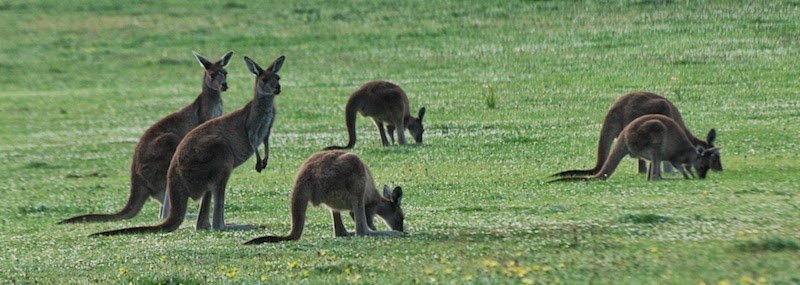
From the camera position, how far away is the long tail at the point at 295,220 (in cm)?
1117

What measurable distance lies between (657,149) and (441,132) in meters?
7.89

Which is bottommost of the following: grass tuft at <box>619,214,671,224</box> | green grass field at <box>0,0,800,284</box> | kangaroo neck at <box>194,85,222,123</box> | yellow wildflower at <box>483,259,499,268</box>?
green grass field at <box>0,0,800,284</box>

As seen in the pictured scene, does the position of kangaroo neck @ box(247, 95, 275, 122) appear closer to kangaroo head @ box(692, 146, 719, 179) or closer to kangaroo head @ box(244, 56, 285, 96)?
kangaroo head @ box(244, 56, 285, 96)

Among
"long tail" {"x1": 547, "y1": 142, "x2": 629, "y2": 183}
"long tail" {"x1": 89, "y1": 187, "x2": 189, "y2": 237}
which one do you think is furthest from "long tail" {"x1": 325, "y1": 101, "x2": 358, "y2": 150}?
"long tail" {"x1": 89, "y1": 187, "x2": 189, "y2": 237}

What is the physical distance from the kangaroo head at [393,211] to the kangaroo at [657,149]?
3718 mm

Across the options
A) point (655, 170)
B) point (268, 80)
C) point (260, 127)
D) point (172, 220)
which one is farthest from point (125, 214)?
point (655, 170)

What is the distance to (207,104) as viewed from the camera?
48.9ft

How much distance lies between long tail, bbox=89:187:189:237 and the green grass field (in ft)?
0.30

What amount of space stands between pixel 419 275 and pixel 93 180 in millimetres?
10891

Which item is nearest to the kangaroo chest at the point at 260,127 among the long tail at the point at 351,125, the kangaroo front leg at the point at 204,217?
the kangaroo front leg at the point at 204,217

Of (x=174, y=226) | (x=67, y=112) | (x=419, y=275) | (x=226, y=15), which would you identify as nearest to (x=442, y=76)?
(x=67, y=112)

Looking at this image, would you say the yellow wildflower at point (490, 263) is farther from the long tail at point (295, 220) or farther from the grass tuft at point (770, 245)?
the long tail at point (295, 220)

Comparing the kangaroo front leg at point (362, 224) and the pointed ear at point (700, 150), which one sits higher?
the kangaroo front leg at point (362, 224)

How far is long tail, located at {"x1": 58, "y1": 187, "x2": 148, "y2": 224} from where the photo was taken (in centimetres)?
1379
